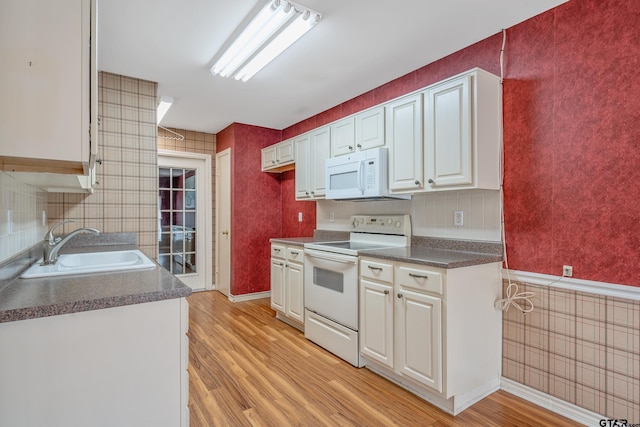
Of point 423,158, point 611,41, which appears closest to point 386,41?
point 423,158

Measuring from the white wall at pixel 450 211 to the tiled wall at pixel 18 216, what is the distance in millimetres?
2595

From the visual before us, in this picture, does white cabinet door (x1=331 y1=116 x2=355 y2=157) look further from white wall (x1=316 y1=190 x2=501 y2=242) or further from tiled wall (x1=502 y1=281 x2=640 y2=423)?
tiled wall (x1=502 y1=281 x2=640 y2=423)

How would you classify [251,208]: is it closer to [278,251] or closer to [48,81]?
[278,251]

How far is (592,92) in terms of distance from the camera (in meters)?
1.88

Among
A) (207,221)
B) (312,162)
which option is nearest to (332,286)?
(312,162)

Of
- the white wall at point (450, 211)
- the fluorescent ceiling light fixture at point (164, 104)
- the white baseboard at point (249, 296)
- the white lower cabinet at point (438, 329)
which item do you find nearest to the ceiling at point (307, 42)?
the fluorescent ceiling light fixture at point (164, 104)

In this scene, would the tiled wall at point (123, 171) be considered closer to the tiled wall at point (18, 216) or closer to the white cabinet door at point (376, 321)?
the tiled wall at point (18, 216)

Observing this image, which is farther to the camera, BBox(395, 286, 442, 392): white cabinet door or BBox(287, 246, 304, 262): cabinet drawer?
BBox(287, 246, 304, 262): cabinet drawer

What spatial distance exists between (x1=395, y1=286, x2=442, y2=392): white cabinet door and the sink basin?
5.08 feet

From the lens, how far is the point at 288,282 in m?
3.48

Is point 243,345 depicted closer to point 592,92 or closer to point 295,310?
point 295,310

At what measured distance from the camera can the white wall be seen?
233 centimetres

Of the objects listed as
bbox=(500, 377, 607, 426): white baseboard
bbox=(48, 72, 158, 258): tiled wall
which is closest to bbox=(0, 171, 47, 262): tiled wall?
bbox=(48, 72, 158, 258): tiled wall

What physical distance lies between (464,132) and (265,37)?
1.51 meters
